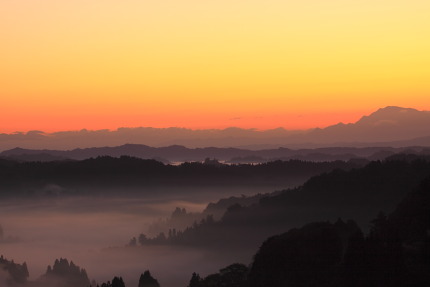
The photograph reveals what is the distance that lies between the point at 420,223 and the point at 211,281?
43630 millimetres

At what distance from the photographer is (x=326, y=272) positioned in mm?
103375

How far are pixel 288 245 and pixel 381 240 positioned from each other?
1111 inches

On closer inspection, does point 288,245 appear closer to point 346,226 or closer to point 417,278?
point 346,226

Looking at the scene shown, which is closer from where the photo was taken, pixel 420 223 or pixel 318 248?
pixel 420 223

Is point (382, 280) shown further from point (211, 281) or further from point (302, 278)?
point (211, 281)

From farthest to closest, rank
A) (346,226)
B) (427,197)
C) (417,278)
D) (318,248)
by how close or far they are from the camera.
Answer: (346,226) → (318,248) → (427,197) → (417,278)

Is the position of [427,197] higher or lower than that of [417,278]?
higher

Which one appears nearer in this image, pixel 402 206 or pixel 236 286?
pixel 402 206

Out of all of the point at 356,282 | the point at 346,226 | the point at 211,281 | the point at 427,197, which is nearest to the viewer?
the point at 356,282

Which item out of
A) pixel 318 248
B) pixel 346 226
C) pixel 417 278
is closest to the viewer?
pixel 417 278

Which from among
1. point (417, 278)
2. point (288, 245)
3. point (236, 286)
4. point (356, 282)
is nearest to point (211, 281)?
point (236, 286)

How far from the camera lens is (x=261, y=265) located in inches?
4368

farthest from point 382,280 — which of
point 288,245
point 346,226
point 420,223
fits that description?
point 346,226

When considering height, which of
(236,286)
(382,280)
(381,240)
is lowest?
(236,286)
